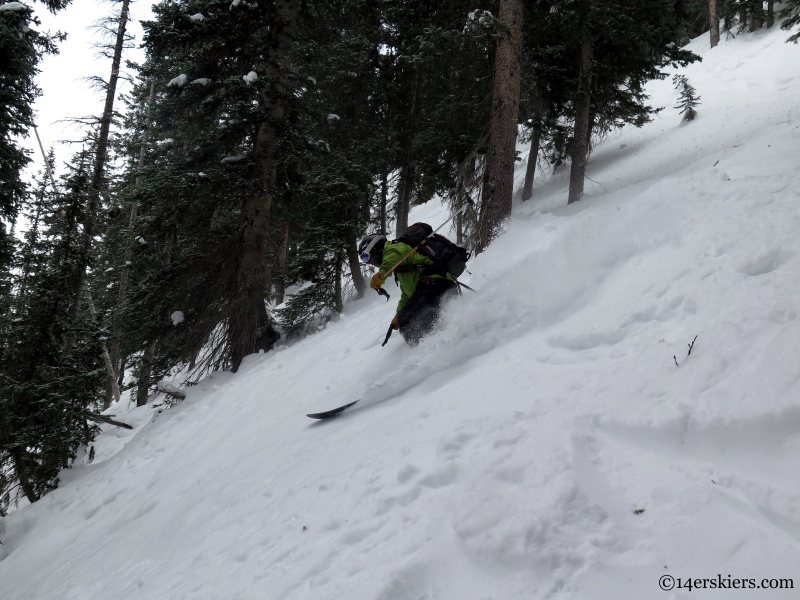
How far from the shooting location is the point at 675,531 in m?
2.48

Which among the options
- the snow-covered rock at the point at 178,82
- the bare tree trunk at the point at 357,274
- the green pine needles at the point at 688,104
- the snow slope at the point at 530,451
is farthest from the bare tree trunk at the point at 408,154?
the green pine needles at the point at 688,104

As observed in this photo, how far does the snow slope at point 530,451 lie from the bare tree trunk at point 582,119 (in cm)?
520

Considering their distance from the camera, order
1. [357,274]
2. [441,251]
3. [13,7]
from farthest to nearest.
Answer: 1. [357,274]
2. [13,7]
3. [441,251]

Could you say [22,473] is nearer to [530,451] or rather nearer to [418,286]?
[418,286]

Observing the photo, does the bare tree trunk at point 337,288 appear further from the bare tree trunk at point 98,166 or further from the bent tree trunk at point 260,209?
the bare tree trunk at point 98,166

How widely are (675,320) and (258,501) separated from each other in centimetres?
432

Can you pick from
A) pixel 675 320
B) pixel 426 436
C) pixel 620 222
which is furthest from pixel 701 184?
pixel 426 436

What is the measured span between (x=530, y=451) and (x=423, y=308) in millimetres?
3276

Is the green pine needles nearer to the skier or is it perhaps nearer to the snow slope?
the snow slope

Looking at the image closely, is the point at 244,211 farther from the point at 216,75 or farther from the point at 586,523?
the point at 586,523

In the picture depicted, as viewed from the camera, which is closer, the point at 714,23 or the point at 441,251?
the point at 441,251

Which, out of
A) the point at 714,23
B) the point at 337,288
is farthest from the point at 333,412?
the point at 714,23

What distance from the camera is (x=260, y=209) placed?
35.8 ft

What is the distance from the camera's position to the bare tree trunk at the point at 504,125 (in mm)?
8883
